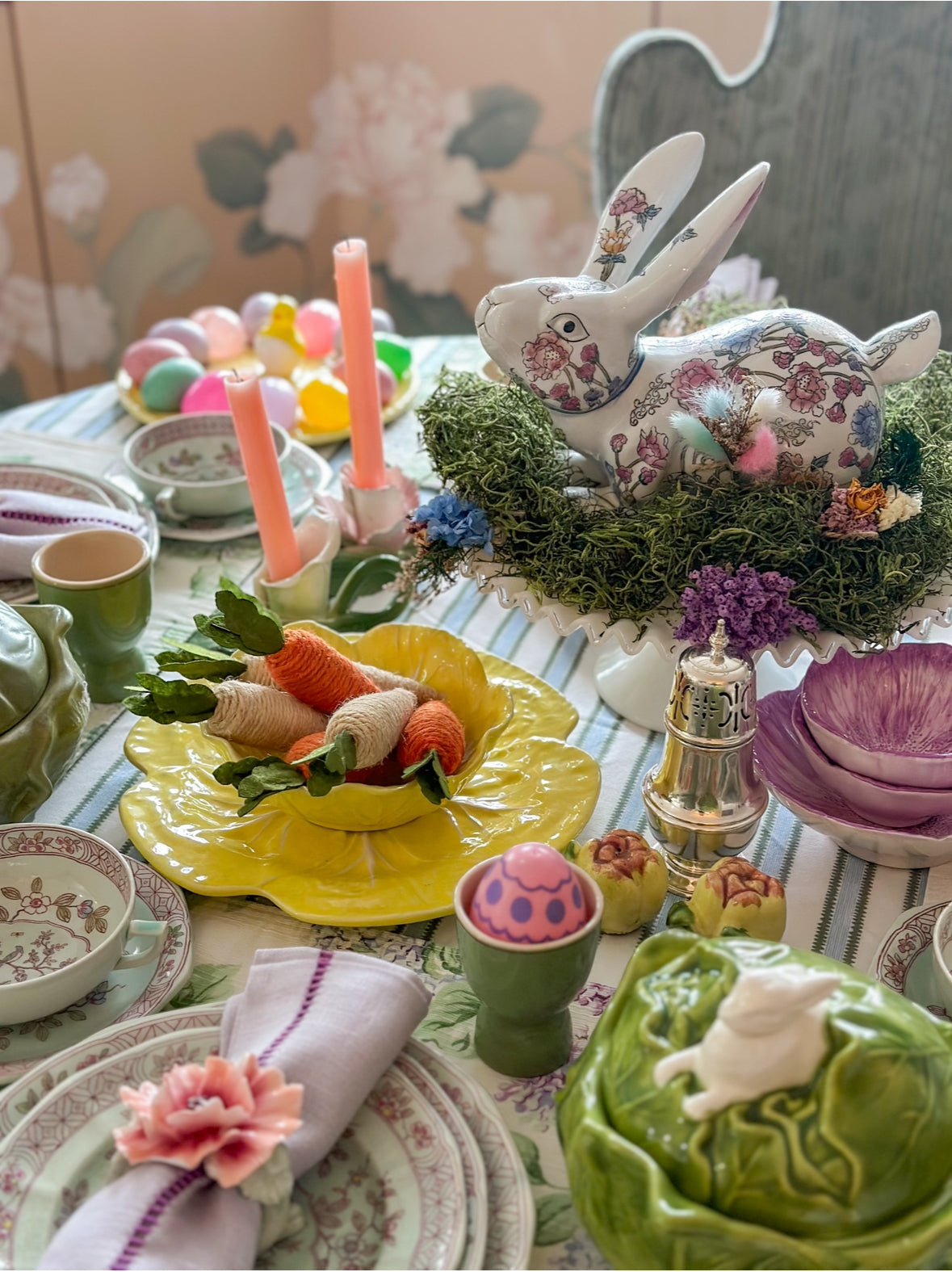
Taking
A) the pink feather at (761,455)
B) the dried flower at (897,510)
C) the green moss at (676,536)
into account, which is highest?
the pink feather at (761,455)

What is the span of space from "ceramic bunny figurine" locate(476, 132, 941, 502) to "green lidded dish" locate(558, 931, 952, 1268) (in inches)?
16.9

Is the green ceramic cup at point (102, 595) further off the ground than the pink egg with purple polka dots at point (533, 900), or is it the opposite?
the pink egg with purple polka dots at point (533, 900)

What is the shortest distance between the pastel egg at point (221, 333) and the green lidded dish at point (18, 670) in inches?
29.4

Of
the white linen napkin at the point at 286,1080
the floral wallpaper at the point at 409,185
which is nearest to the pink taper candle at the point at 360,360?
the white linen napkin at the point at 286,1080

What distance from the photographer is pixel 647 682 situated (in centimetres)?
95

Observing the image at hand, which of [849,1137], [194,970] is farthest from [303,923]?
[849,1137]

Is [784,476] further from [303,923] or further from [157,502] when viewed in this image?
[157,502]

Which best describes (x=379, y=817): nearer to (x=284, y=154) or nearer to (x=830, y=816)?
(x=830, y=816)

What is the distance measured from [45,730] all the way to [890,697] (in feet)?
1.91

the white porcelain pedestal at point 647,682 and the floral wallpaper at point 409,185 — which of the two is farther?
the floral wallpaper at point 409,185

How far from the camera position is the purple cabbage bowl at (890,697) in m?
0.85

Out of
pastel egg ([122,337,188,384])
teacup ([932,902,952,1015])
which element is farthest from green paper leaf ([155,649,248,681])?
pastel egg ([122,337,188,384])

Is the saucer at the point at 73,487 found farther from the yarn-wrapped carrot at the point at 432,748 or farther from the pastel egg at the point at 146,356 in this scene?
the yarn-wrapped carrot at the point at 432,748

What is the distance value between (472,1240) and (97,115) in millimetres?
2281
